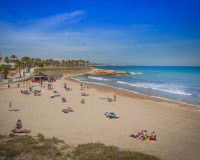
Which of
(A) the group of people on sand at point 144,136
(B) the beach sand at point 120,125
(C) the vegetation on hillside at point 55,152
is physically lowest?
(B) the beach sand at point 120,125

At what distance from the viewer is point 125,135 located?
37.8 ft

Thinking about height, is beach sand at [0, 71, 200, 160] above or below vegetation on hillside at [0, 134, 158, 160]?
below

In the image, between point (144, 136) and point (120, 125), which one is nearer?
point (144, 136)

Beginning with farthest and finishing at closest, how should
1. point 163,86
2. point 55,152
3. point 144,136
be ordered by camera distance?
point 163,86 → point 144,136 → point 55,152

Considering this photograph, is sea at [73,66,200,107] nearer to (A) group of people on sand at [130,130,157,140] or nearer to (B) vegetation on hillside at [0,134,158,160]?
(A) group of people on sand at [130,130,157,140]

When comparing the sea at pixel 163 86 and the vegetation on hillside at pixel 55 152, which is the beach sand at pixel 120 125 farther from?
the sea at pixel 163 86

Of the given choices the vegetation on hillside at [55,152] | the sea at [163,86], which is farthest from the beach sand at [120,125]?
the sea at [163,86]

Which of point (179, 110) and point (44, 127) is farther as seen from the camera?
point (179, 110)

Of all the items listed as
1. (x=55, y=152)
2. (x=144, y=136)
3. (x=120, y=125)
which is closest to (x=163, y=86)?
(x=120, y=125)

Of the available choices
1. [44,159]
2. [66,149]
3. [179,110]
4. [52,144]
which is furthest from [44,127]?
[179,110]

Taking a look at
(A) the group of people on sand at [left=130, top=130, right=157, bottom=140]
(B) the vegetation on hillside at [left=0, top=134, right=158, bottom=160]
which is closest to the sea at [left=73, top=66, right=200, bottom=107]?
(A) the group of people on sand at [left=130, top=130, right=157, bottom=140]

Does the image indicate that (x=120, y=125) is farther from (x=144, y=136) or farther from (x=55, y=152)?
(x=55, y=152)

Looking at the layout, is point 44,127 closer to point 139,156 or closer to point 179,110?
point 139,156

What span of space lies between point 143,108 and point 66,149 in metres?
12.9
